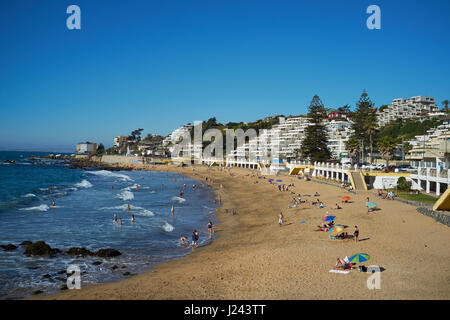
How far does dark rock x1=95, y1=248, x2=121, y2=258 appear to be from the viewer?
1653 cm

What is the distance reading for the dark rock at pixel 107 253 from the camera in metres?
16.5

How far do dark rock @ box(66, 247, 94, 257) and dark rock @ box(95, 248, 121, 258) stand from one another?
430 mm

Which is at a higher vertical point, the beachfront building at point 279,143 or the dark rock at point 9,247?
the beachfront building at point 279,143

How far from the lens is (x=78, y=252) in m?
16.8

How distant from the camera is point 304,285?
11336mm

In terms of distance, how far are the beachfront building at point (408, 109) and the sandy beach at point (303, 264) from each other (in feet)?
327

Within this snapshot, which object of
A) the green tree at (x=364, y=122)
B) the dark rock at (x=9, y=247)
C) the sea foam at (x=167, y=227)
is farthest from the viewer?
the green tree at (x=364, y=122)

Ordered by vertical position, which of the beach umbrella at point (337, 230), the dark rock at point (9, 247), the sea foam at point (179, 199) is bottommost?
the sea foam at point (179, 199)

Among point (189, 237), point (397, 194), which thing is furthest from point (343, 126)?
point (189, 237)

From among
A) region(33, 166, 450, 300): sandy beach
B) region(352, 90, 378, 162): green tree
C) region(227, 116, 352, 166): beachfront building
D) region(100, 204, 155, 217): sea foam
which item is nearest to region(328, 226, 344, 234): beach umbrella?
region(33, 166, 450, 300): sandy beach

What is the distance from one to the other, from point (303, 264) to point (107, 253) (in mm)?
10112

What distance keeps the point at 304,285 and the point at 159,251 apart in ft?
30.3

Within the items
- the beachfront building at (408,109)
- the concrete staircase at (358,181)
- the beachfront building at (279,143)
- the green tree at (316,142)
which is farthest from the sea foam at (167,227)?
the beachfront building at (408,109)

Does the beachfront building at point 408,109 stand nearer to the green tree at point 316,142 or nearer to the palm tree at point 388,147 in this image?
the green tree at point 316,142
